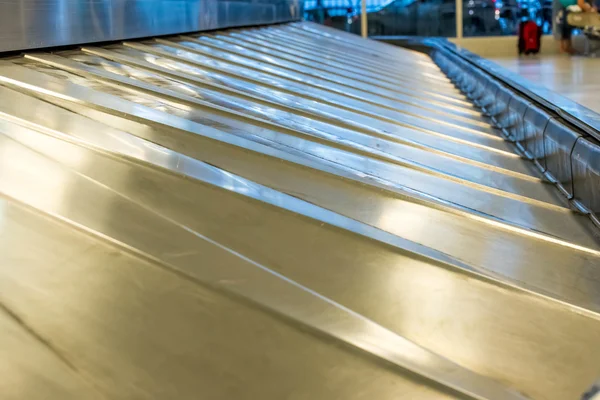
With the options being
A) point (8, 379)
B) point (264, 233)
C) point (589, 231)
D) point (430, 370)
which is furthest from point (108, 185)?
point (589, 231)

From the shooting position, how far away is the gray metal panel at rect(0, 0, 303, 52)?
2592mm

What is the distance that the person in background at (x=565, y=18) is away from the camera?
1177 cm

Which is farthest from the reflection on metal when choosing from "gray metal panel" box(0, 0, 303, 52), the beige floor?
the beige floor

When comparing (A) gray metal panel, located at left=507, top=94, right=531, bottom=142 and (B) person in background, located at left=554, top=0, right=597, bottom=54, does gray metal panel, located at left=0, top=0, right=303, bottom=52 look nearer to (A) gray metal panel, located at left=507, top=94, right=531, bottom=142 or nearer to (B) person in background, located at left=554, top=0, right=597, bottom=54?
(A) gray metal panel, located at left=507, top=94, right=531, bottom=142

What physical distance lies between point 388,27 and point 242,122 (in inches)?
549

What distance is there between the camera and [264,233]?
1.30m

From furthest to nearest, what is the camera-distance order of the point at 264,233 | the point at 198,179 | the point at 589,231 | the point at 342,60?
the point at 342,60
the point at 589,231
the point at 198,179
the point at 264,233

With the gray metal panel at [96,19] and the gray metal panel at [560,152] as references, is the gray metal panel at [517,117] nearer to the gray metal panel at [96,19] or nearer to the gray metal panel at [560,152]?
the gray metal panel at [560,152]

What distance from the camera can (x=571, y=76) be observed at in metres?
7.67

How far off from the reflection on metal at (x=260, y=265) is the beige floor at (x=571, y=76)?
11.3 feet

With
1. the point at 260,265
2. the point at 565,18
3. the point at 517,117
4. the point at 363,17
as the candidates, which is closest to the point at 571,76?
the point at 517,117

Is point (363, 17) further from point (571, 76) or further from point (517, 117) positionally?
point (517, 117)

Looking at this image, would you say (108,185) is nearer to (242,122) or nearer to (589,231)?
(242,122)

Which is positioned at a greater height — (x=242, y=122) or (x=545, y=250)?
(x=242, y=122)
